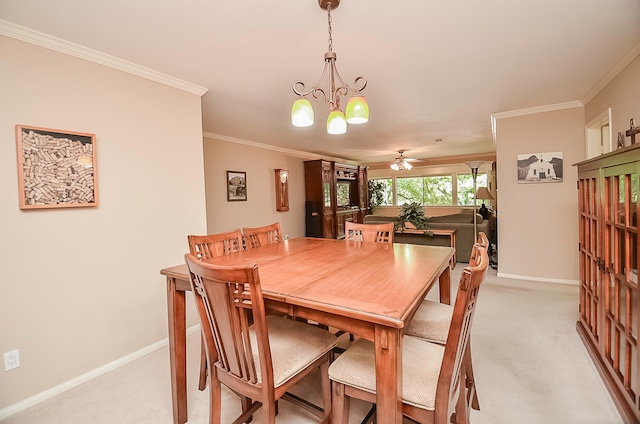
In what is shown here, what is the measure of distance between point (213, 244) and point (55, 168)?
3.67 feet

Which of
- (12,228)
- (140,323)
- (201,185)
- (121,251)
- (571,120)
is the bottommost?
(140,323)

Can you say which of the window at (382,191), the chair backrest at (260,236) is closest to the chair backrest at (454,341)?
the chair backrest at (260,236)

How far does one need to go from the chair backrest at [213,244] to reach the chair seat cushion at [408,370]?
3.72 feet

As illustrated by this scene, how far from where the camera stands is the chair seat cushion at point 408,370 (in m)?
1.08

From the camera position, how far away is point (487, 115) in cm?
413

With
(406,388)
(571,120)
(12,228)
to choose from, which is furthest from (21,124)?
(571,120)

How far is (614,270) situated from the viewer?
1.75 meters

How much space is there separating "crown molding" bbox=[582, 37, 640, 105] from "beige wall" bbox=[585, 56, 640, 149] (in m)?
0.03

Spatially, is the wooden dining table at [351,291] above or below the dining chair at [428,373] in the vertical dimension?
above

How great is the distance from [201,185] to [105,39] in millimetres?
1306

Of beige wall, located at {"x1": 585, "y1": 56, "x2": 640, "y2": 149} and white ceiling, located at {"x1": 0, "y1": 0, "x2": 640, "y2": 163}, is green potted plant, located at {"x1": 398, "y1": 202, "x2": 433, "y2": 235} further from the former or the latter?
beige wall, located at {"x1": 585, "y1": 56, "x2": 640, "y2": 149}

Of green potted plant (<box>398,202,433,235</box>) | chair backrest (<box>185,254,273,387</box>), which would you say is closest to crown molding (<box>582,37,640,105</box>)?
green potted plant (<box>398,202,433,235</box>)

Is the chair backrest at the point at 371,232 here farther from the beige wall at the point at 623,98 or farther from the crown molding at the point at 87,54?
the beige wall at the point at 623,98

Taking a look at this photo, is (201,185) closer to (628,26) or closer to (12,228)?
(12,228)
